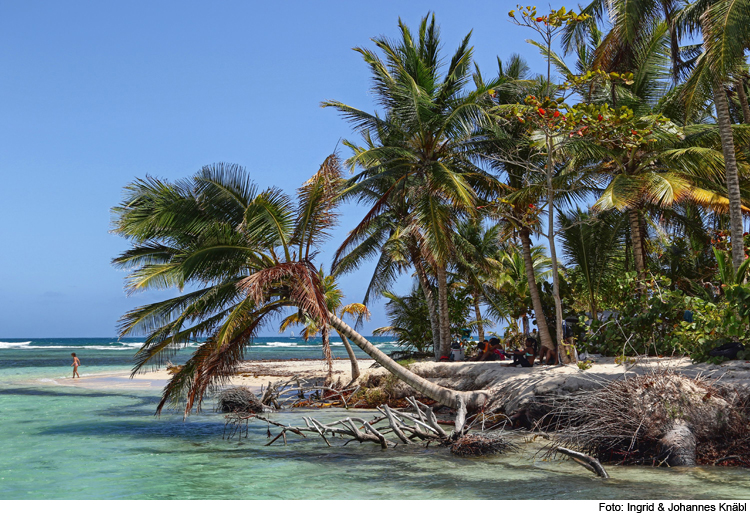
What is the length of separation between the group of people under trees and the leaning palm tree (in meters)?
2.82

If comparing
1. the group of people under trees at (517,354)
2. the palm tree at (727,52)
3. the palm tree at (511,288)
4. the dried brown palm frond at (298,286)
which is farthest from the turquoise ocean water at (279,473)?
the palm tree at (511,288)

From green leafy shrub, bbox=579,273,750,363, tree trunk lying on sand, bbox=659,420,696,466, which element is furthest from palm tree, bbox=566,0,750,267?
tree trunk lying on sand, bbox=659,420,696,466

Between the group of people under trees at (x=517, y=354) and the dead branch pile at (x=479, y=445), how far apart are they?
13.7ft

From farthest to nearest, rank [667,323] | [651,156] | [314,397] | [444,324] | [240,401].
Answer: [314,397], [444,324], [240,401], [651,156], [667,323]

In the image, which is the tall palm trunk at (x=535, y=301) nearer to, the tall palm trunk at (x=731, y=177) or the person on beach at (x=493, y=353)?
the person on beach at (x=493, y=353)

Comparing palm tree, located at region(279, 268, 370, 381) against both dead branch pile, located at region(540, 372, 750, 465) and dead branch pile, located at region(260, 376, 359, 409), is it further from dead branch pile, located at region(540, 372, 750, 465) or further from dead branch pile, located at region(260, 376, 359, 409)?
dead branch pile, located at region(540, 372, 750, 465)

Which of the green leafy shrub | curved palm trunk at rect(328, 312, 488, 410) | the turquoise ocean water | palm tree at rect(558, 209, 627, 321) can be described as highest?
palm tree at rect(558, 209, 627, 321)

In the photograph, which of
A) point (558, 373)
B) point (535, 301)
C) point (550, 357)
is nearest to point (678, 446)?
point (558, 373)

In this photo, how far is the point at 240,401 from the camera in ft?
53.5

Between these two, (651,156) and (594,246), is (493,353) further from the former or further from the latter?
(651,156)

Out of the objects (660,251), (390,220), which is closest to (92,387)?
(390,220)

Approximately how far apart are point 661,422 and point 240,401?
1126cm

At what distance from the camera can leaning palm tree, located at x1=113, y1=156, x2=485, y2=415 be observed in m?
10.7
